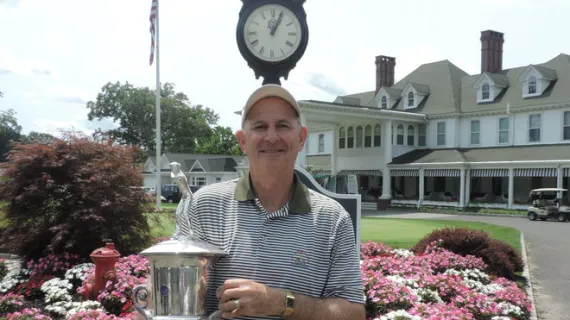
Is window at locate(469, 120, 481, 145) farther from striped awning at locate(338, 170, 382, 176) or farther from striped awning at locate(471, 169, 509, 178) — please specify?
striped awning at locate(338, 170, 382, 176)

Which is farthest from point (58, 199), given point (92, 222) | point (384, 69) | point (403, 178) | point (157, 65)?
point (384, 69)

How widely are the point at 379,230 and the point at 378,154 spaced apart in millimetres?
19839

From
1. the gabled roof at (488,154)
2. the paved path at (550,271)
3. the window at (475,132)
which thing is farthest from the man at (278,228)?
the window at (475,132)

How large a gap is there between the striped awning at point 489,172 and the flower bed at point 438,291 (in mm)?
25351

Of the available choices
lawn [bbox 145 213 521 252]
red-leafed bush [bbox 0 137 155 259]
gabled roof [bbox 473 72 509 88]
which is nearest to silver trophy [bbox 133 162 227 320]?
red-leafed bush [bbox 0 137 155 259]

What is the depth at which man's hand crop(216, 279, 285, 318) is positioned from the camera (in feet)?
6.66

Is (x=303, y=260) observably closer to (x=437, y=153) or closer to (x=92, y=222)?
(x=92, y=222)

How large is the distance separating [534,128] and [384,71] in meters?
14.0

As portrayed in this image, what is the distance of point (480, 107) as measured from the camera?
117ft

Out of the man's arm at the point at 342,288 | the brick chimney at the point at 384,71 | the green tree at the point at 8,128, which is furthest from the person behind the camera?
the green tree at the point at 8,128

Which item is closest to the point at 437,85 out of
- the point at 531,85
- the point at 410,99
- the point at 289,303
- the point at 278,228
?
the point at 410,99

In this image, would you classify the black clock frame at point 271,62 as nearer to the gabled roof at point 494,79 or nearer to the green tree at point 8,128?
the gabled roof at point 494,79

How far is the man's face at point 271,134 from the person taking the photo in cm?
238

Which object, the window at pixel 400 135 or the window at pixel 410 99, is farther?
the window at pixel 410 99
